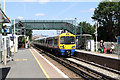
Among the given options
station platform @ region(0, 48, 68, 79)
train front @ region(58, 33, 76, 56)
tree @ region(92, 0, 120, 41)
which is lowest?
station platform @ region(0, 48, 68, 79)

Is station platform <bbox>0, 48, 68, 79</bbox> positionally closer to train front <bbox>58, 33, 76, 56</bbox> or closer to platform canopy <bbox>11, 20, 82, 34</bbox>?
train front <bbox>58, 33, 76, 56</bbox>

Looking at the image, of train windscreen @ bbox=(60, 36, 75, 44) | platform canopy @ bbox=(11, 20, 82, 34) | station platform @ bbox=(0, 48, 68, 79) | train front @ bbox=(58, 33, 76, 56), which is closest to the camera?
station platform @ bbox=(0, 48, 68, 79)

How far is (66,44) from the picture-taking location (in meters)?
18.8

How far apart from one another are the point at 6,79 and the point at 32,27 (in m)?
31.2

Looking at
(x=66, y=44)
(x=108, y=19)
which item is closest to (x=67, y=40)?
(x=66, y=44)

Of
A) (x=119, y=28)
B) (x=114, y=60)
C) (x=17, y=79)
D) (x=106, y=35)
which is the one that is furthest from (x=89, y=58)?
(x=106, y=35)

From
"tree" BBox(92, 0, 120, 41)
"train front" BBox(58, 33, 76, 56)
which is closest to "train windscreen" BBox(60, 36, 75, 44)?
"train front" BBox(58, 33, 76, 56)

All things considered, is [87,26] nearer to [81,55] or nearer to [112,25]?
[112,25]

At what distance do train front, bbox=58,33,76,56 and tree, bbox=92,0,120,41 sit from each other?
26.9m

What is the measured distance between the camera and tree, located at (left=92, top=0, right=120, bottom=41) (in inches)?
1758

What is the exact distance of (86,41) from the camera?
2656 centimetres

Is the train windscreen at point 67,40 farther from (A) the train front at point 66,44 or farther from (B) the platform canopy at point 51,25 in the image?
(B) the platform canopy at point 51,25

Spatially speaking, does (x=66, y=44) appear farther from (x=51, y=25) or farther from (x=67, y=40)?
(x=51, y=25)

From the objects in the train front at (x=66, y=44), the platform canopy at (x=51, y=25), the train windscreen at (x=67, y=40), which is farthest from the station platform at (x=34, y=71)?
the platform canopy at (x=51, y=25)
